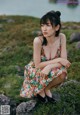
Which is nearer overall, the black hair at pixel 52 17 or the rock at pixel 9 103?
the black hair at pixel 52 17

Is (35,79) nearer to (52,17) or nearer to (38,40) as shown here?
(38,40)

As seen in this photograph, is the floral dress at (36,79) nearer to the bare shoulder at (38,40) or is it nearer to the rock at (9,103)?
the bare shoulder at (38,40)

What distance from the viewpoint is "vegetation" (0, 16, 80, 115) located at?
8.40 m

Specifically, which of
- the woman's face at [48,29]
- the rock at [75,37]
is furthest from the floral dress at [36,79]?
the rock at [75,37]

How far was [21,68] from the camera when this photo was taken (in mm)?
12164

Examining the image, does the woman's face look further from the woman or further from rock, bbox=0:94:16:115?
rock, bbox=0:94:16:115

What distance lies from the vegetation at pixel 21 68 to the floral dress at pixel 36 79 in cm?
49

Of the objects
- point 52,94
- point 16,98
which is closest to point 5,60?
point 16,98

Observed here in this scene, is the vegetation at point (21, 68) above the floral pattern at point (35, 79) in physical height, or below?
below

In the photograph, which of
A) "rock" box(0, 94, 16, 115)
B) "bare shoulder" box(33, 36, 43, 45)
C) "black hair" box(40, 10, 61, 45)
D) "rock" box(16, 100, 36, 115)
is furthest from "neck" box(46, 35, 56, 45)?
"rock" box(0, 94, 16, 115)

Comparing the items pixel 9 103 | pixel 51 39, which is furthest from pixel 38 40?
pixel 9 103

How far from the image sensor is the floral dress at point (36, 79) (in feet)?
25.4

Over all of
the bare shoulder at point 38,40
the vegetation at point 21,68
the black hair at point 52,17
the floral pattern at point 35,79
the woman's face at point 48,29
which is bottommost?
the vegetation at point 21,68

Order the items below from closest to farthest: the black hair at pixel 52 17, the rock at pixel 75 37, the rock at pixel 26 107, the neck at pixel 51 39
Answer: the black hair at pixel 52 17 < the neck at pixel 51 39 < the rock at pixel 26 107 < the rock at pixel 75 37
